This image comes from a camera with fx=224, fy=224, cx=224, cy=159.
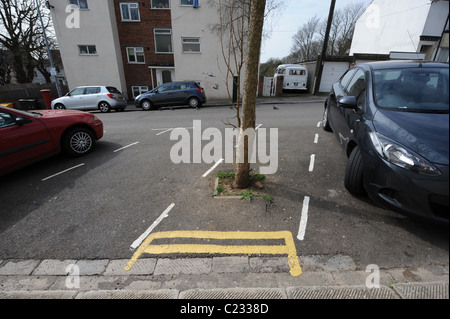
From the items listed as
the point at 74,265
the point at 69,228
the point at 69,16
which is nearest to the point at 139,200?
the point at 69,228

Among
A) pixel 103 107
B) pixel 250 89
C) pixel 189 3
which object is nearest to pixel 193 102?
pixel 103 107

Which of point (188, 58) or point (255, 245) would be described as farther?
point (188, 58)

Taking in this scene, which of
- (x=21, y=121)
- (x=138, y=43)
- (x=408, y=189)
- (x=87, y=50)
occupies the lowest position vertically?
(x=21, y=121)

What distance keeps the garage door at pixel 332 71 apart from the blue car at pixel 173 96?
12139mm

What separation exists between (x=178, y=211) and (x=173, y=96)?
1180 cm

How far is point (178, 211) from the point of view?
3.46 metres

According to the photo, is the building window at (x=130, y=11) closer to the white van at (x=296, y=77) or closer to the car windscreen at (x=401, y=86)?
the white van at (x=296, y=77)

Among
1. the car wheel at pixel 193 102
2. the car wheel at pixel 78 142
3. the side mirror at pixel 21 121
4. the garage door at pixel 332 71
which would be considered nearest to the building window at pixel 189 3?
the car wheel at pixel 193 102

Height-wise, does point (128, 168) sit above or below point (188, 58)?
below

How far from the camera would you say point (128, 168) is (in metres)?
5.03

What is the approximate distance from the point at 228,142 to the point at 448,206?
572cm

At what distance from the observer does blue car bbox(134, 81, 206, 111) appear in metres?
14.0

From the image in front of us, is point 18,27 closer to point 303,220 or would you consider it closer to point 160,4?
point 160,4
